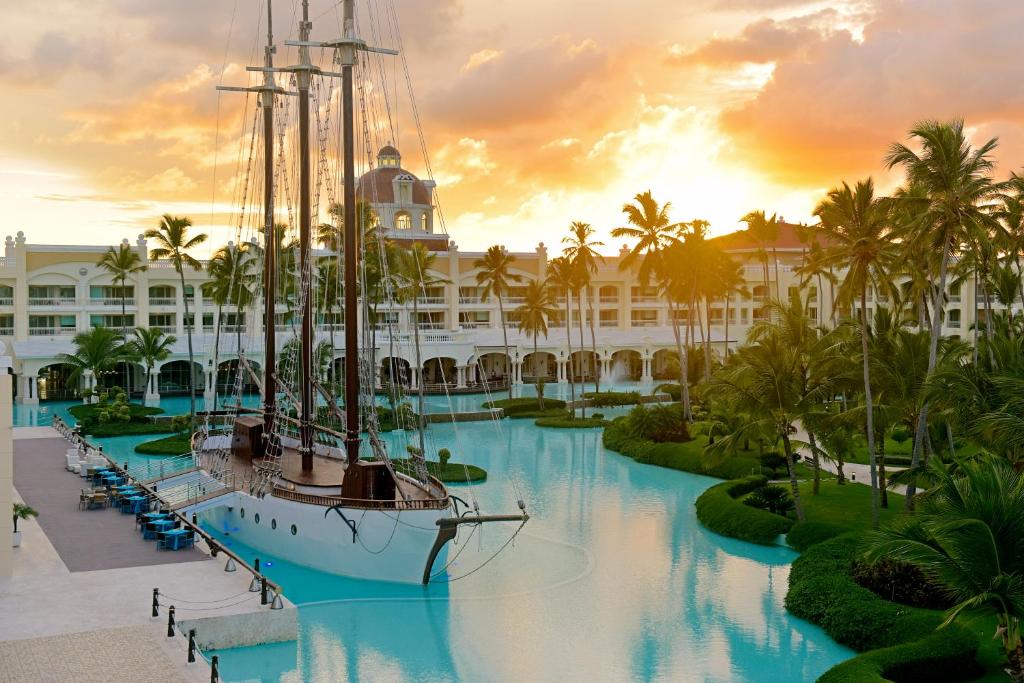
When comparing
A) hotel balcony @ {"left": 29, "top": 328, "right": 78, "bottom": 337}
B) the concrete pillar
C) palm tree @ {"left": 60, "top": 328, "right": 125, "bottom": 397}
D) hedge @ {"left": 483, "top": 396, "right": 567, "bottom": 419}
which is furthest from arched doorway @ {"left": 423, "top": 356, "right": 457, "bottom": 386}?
the concrete pillar

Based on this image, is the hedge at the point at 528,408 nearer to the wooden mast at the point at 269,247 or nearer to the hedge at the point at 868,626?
the wooden mast at the point at 269,247

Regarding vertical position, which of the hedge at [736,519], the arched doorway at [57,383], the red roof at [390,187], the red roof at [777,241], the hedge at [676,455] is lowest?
the hedge at [736,519]

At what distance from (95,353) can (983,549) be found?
193 ft

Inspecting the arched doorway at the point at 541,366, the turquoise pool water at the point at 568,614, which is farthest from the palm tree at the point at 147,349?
the turquoise pool water at the point at 568,614

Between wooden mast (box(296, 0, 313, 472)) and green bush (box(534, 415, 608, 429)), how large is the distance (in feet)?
86.0

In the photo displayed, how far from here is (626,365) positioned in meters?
88.9

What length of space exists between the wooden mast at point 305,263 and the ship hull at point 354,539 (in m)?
3.80

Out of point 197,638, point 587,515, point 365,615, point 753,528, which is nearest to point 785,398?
point 753,528

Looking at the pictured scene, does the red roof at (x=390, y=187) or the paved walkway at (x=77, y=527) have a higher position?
the red roof at (x=390, y=187)

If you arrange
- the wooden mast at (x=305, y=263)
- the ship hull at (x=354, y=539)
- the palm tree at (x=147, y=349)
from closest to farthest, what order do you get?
the ship hull at (x=354, y=539)
the wooden mast at (x=305, y=263)
the palm tree at (x=147, y=349)

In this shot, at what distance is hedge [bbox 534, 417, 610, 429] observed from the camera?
59.6 meters

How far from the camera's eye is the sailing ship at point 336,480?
1024 inches

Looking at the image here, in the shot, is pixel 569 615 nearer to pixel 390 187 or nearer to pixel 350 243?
pixel 350 243

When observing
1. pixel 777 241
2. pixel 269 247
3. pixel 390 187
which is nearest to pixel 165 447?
pixel 269 247
